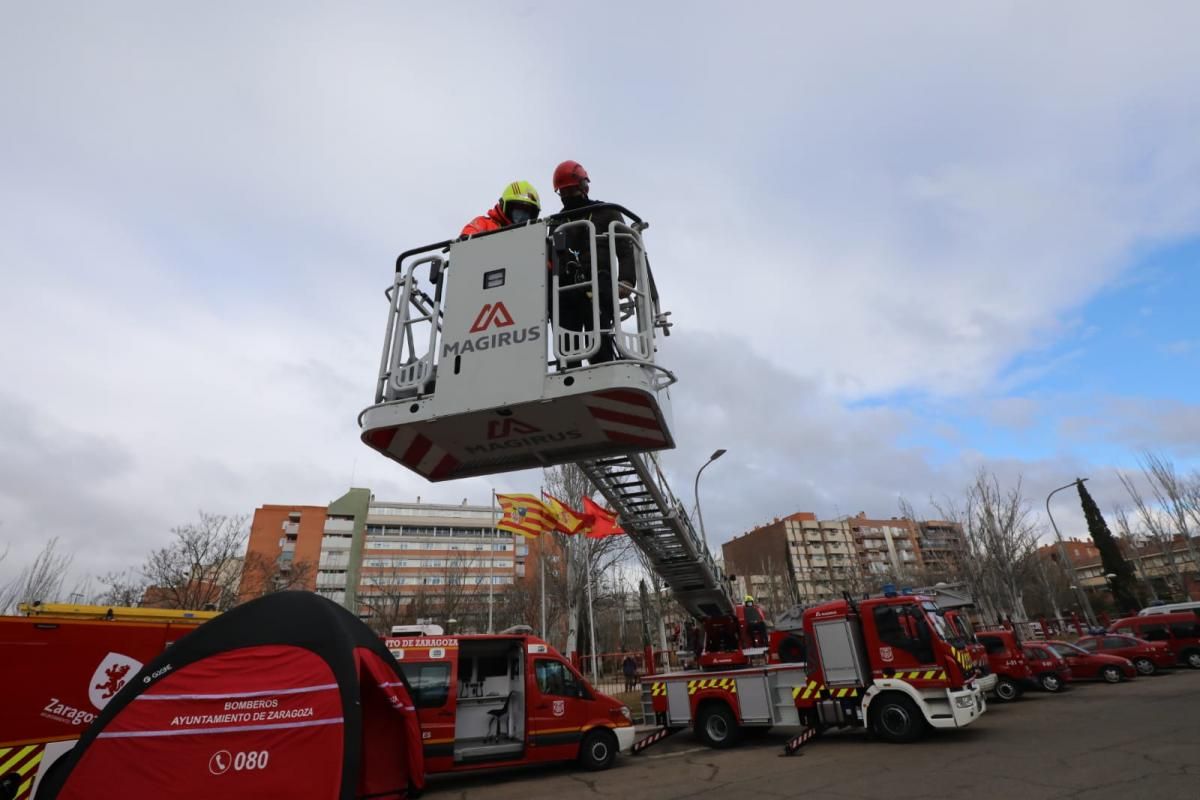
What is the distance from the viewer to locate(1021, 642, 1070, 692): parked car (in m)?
18.3

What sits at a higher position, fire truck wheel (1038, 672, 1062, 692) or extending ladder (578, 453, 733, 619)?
extending ladder (578, 453, 733, 619)

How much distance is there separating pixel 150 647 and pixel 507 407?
30.6 ft

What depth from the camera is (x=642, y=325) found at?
4.73 metres

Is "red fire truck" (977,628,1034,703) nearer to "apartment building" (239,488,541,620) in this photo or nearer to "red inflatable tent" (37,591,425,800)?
"red inflatable tent" (37,591,425,800)

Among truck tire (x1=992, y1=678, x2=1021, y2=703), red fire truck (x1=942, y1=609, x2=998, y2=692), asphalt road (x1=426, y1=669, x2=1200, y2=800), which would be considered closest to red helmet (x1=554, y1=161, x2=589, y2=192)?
asphalt road (x1=426, y1=669, x2=1200, y2=800)

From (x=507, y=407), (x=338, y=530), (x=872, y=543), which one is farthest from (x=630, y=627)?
(x=507, y=407)

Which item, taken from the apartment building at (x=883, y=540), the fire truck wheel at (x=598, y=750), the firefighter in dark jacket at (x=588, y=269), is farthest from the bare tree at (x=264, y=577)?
the apartment building at (x=883, y=540)

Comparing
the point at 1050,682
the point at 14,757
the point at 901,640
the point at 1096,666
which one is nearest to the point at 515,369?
the point at 14,757

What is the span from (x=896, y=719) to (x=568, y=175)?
11920 mm

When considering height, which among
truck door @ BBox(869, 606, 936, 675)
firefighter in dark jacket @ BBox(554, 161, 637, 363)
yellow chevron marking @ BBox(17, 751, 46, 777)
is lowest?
yellow chevron marking @ BBox(17, 751, 46, 777)

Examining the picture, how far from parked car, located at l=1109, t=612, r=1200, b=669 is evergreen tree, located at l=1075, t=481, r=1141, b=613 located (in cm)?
2994

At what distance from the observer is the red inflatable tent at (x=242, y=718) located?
432 centimetres

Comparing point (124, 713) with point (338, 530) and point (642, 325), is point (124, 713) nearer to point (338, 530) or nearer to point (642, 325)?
point (642, 325)

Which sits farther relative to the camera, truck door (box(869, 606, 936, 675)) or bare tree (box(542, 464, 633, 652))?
bare tree (box(542, 464, 633, 652))
